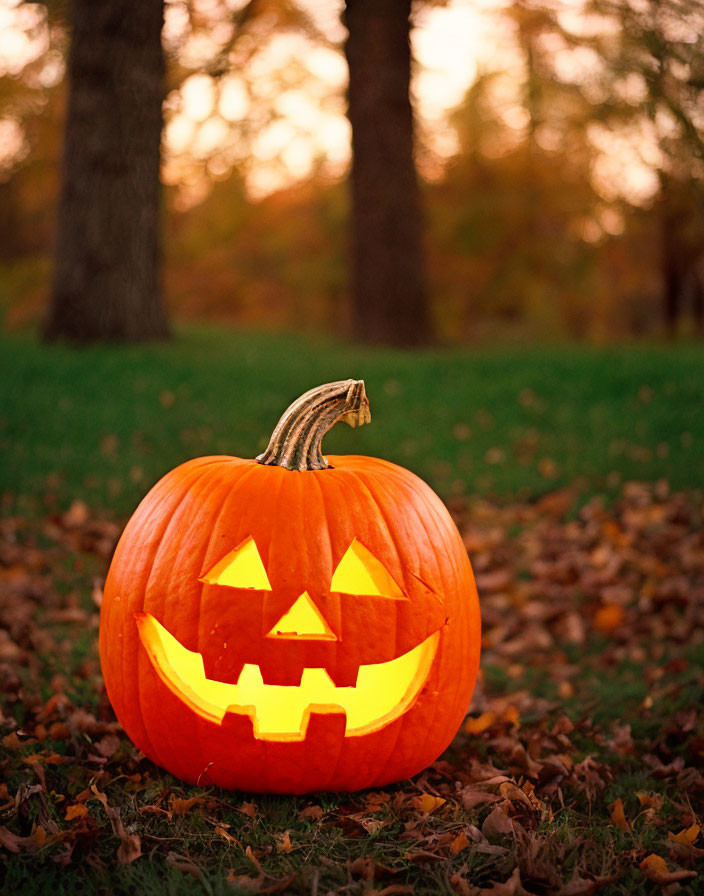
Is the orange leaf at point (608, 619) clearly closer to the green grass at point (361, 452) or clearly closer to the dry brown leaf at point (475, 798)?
the green grass at point (361, 452)

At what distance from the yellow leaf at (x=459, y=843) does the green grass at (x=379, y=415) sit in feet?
12.0

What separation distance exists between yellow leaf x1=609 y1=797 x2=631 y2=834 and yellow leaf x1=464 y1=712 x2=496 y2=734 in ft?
2.02

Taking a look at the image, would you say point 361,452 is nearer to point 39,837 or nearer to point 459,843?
point 459,843

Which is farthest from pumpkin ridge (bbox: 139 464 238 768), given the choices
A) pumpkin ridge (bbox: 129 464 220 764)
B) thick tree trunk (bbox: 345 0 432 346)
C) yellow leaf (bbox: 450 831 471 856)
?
thick tree trunk (bbox: 345 0 432 346)

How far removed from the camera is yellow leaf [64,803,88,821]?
2.36m

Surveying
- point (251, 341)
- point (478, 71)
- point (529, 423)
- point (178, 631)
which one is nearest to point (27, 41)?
point (251, 341)

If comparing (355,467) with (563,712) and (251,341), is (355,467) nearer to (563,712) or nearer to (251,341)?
(563,712)

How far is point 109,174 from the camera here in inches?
325

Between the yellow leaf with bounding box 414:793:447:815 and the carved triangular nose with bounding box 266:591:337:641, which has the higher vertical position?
the carved triangular nose with bounding box 266:591:337:641

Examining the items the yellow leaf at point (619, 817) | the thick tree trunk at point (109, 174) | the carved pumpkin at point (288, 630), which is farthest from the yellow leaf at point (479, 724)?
the thick tree trunk at point (109, 174)

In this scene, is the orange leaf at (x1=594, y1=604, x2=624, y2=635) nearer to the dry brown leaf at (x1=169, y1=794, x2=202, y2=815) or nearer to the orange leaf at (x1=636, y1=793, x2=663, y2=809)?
the orange leaf at (x1=636, y1=793, x2=663, y2=809)

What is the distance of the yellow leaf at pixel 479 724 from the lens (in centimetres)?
313

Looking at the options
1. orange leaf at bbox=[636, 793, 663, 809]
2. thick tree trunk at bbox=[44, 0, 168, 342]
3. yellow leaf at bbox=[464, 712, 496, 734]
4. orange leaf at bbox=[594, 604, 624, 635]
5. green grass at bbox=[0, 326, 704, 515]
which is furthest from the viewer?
thick tree trunk at bbox=[44, 0, 168, 342]

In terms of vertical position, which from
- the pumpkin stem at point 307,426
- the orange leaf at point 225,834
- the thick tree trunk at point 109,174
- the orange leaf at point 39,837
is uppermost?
the thick tree trunk at point 109,174
